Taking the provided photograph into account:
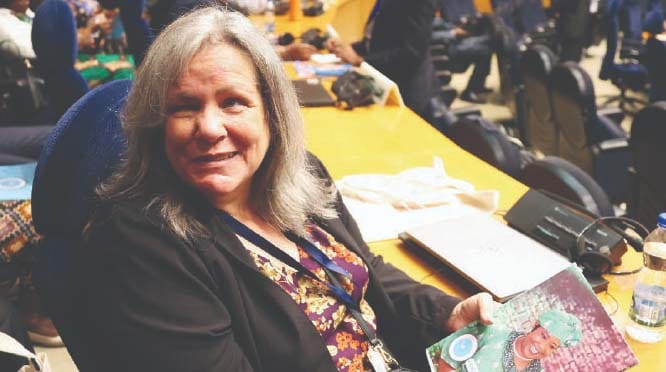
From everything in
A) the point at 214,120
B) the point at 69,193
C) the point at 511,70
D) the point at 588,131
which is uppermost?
the point at 214,120

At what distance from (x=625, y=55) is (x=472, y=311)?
558 cm

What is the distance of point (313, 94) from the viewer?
301 centimetres

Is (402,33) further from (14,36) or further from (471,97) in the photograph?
(471,97)

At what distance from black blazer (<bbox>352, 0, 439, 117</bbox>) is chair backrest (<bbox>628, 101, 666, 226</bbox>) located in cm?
120

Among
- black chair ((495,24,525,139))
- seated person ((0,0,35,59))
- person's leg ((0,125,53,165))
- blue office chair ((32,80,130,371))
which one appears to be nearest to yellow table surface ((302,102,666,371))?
blue office chair ((32,80,130,371))

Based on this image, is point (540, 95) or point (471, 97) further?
point (471, 97)

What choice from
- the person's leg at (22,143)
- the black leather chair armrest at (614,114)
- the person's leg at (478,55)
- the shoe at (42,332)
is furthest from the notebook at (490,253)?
the person's leg at (478,55)

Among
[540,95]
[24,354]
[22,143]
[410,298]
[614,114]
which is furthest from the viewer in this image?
[614,114]

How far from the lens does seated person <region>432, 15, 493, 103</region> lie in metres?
5.98

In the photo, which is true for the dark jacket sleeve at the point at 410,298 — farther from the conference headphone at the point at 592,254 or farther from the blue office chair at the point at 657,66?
the blue office chair at the point at 657,66

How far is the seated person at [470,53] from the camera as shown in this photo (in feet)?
19.6

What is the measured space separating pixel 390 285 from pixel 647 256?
0.55m

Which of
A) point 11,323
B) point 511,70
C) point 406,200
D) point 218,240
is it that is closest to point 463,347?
point 218,240

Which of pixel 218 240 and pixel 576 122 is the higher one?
pixel 218 240
